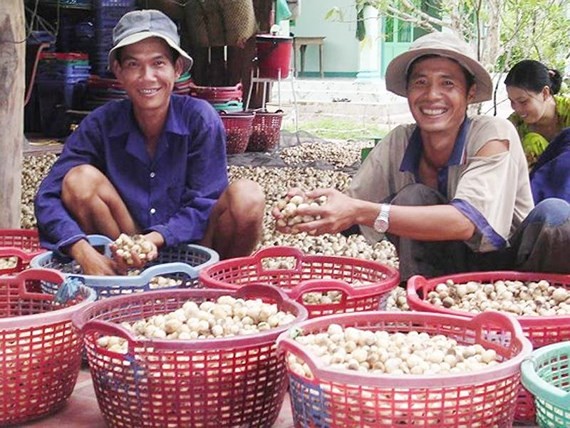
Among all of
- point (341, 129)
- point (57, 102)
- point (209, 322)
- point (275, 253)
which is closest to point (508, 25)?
point (341, 129)

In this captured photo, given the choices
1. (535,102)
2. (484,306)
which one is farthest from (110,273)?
(535,102)

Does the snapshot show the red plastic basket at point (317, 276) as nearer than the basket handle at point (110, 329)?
No

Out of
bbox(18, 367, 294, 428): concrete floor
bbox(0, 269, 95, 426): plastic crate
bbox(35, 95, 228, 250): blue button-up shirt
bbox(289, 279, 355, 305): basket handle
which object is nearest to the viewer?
bbox(0, 269, 95, 426): plastic crate

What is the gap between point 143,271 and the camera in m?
2.63

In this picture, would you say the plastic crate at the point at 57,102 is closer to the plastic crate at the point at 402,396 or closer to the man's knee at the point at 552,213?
the man's knee at the point at 552,213

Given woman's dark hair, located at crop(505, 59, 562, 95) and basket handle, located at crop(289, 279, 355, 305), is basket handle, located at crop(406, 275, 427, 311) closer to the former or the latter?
basket handle, located at crop(289, 279, 355, 305)

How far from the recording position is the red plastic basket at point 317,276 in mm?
2301

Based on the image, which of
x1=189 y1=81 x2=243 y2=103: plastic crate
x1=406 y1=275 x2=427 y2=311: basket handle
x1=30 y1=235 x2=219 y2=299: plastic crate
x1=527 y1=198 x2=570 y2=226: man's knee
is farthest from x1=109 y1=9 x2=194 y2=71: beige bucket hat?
x1=189 y1=81 x2=243 y2=103: plastic crate

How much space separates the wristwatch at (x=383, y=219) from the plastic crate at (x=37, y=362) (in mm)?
830

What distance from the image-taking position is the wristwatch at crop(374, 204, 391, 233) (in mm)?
2441

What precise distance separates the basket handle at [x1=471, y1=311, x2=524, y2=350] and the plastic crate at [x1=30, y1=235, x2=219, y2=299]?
0.93 metres

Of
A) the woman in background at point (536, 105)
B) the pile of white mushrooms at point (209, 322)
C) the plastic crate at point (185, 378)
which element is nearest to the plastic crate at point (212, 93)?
the woman in background at point (536, 105)

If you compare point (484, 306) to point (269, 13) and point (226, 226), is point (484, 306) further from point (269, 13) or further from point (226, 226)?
point (269, 13)

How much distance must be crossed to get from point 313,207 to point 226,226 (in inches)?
26.2
